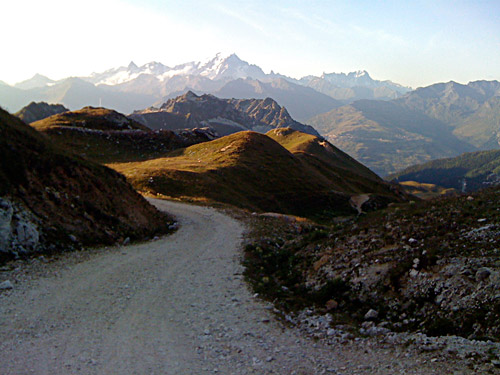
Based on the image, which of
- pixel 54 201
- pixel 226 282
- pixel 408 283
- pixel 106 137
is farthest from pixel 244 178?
pixel 408 283

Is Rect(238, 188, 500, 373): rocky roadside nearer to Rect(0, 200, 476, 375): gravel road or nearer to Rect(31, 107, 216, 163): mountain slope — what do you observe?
Rect(0, 200, 476, 375): gravel road

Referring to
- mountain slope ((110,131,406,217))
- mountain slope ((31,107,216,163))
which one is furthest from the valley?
mountain slope ((31,107,216,163))

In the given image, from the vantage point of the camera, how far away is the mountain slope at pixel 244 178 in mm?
54906

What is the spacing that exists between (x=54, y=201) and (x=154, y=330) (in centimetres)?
1523

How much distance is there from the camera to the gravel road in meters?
10.6

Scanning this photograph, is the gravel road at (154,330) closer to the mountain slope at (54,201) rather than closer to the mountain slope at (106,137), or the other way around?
the mountain slope at (54,201)

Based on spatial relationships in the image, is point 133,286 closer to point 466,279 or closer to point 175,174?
point 466,279

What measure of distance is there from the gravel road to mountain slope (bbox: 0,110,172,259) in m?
2.40

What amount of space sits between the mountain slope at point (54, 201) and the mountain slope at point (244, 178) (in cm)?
2177

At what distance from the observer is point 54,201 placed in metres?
23.8

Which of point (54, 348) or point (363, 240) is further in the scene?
point (363, 240)

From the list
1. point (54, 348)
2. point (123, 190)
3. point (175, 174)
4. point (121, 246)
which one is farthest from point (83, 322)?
point (175, 174)

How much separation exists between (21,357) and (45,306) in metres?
4.18

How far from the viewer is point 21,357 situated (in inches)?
423
